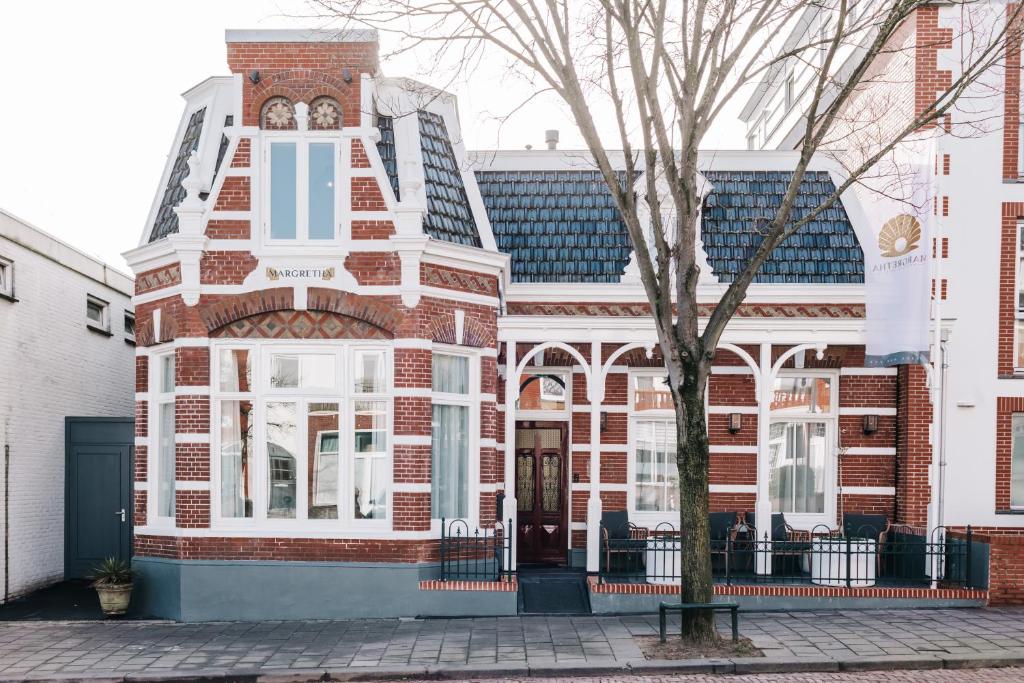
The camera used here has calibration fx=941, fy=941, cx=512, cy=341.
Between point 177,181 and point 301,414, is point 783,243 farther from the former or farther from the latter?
point 177,181

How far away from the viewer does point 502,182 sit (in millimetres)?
16031

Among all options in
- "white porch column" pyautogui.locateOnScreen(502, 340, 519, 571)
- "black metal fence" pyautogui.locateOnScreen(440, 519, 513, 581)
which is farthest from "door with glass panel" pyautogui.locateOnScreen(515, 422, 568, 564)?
"black metal fence" pyautogui.locateOnScreen(440, 519, 513, 581)

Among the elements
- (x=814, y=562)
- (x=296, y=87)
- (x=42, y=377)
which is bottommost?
(x=814, y=562)

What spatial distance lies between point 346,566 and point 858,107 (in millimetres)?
11842

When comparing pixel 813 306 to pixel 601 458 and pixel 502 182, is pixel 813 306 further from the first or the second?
pixel 502 182

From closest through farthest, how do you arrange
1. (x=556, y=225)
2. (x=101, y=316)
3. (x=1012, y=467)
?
1. (x=1012, y=467)
2. (x=556, y=225)
3. (x=101, y=316)

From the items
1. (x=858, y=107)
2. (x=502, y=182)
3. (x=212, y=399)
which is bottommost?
(x=212, y=399)

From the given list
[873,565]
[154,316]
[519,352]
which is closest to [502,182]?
[519,352]

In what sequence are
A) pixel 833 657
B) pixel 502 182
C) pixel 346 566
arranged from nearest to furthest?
pixel 833 657 → pixel 346 566 → pixel 502 182

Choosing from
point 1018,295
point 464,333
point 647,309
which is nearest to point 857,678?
point 464,333

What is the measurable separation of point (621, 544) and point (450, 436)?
3194mm

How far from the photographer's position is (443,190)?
1358cm

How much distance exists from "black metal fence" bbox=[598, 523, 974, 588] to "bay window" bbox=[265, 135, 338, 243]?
587 cm

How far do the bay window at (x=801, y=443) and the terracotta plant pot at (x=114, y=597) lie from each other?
10.0 metres
